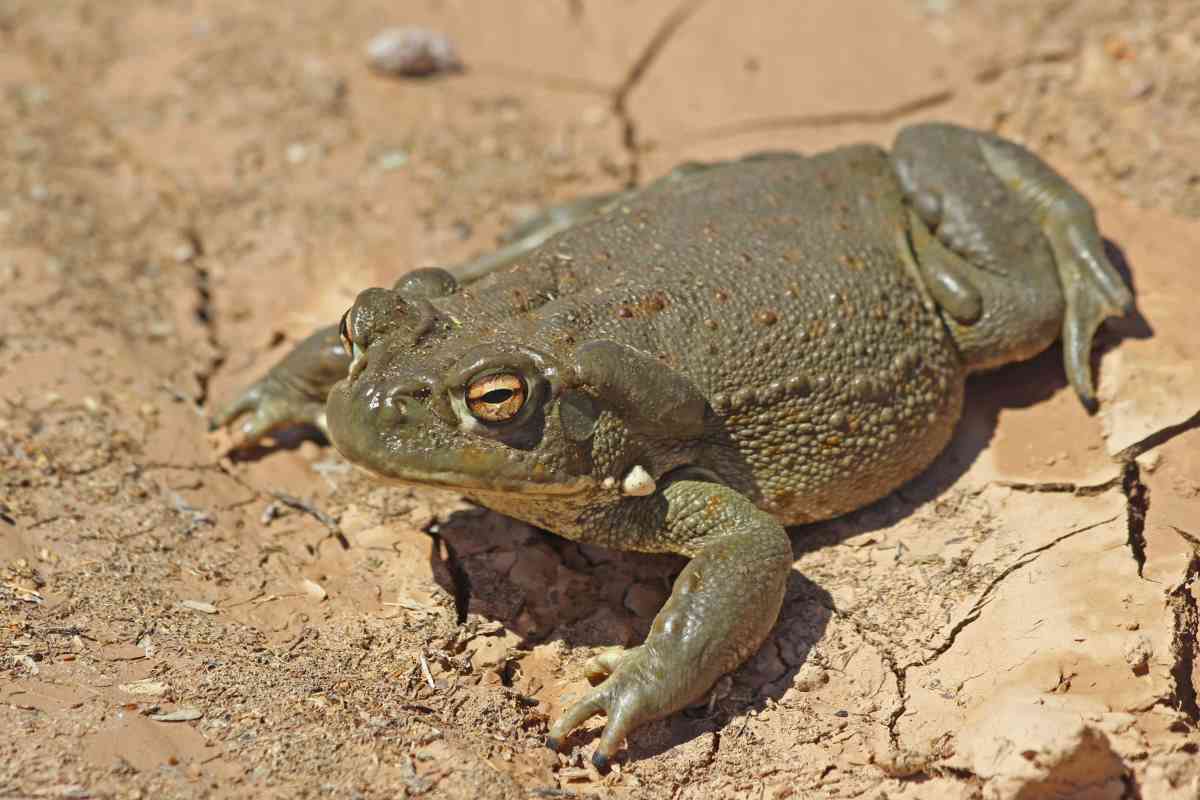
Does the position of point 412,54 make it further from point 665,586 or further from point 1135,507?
point 1135,507

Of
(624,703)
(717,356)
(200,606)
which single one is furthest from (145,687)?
(717,356)

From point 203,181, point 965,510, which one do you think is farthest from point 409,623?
point 203,181

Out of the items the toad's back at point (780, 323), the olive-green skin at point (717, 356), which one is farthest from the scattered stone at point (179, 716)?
the toad's back at point (780, 323)

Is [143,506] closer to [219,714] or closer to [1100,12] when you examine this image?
[219,714]

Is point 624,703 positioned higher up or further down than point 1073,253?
further down

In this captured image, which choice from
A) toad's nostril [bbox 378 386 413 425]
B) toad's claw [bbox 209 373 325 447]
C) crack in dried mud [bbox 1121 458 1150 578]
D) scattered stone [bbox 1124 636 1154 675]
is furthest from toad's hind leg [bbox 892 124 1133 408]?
toad's claw [bbox 209 373 325 447]

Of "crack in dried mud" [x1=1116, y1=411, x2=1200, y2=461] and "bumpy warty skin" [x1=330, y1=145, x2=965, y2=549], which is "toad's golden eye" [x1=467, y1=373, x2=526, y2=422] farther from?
"crack in dried mud" [x1=1116, y1=411, x2=1200, y2=461]
